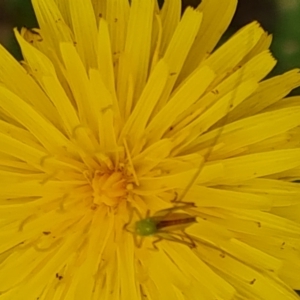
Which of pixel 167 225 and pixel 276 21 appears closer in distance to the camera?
pixel 167 225

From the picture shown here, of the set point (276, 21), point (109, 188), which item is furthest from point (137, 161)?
point (276, 21)

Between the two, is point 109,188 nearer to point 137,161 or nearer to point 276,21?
point 137,161

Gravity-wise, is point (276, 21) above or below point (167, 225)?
above

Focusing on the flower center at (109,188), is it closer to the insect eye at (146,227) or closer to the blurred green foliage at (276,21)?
the insect eye at (146,227)

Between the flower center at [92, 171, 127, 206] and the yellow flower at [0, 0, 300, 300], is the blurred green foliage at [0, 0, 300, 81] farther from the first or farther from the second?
the flower center at [92, 171, 127, 206]

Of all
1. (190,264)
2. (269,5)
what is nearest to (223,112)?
(190,264)

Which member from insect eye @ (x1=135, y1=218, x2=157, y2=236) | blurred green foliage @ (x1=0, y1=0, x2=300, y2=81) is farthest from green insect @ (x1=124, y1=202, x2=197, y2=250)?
blurred green foliage @ (x1=0, y1=0, x2=300, y2=81)

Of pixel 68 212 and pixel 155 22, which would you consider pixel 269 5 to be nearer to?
pixel 155 22

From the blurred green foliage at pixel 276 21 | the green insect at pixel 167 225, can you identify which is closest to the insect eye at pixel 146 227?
the green insect at pixel 167 225
